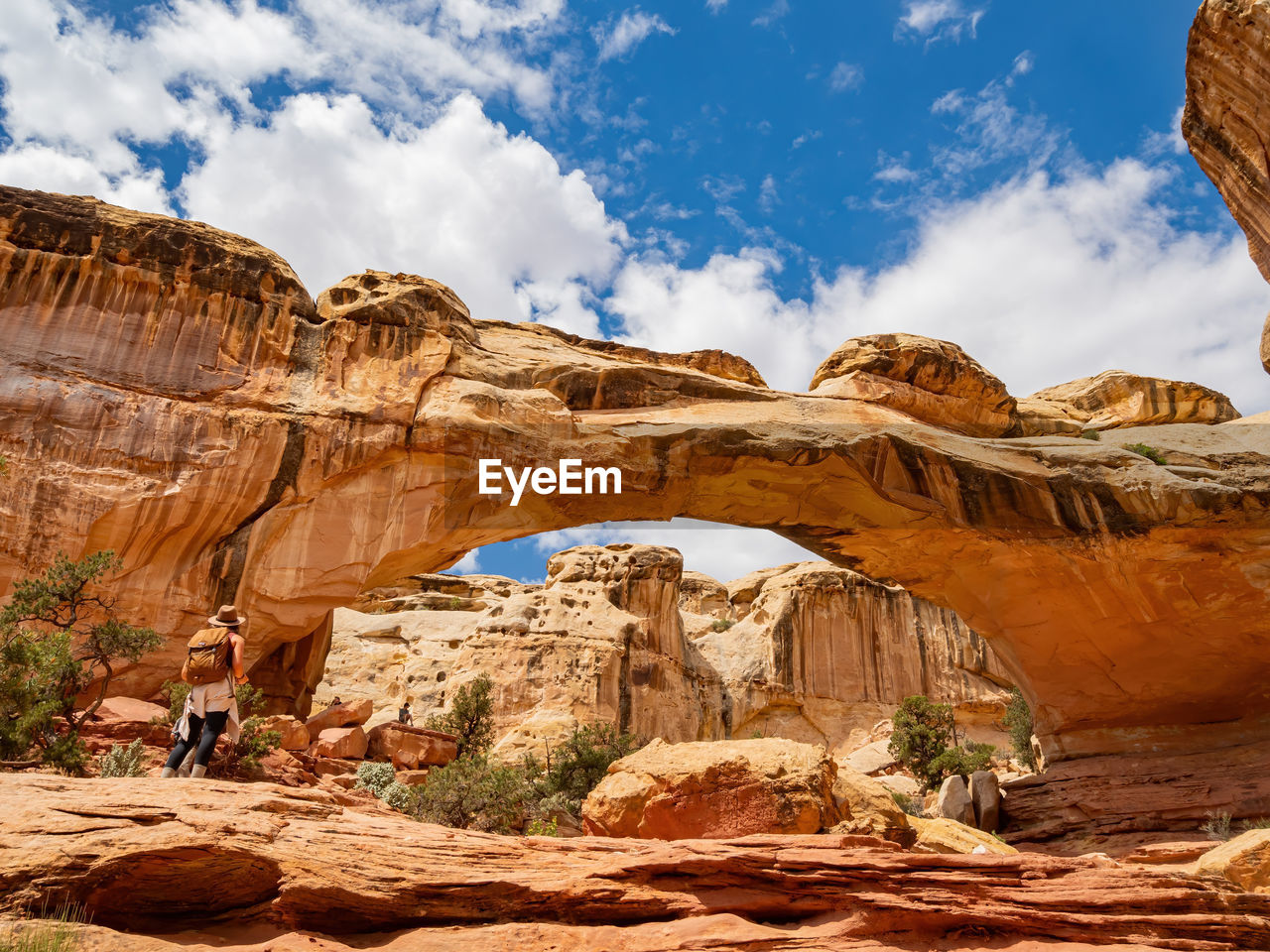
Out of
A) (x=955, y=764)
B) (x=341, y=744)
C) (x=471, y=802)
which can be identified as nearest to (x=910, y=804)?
(x=955, y=764)

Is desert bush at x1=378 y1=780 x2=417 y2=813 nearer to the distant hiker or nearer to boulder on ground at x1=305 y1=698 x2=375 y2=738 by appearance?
boulder on ground at x1=305 y1=698 x2=375 y2=738

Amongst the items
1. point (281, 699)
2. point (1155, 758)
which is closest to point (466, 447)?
point (281, 699)

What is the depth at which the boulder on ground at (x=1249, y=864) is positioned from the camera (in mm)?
10445

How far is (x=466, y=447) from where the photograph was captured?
56.6 ft

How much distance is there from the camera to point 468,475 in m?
17.4

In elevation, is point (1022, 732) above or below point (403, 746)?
Answer: above

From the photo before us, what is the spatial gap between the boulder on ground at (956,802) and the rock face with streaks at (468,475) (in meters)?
2.56

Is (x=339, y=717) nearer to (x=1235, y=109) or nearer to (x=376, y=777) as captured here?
(x=376, y=777)

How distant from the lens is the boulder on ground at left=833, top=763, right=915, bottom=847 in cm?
1136

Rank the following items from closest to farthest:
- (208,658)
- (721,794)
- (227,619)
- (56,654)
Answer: (208,658) → (227,619) → (721,794) → (56,654)

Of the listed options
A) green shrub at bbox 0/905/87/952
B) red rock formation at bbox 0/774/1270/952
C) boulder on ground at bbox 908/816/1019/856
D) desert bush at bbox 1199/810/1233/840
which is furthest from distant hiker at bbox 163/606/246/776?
desert bush at bbox 1199/810/1233/840

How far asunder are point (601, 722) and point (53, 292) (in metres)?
16.8

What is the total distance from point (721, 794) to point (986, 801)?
486 inches

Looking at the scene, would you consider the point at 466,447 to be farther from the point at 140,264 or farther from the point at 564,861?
the point at 564,861
